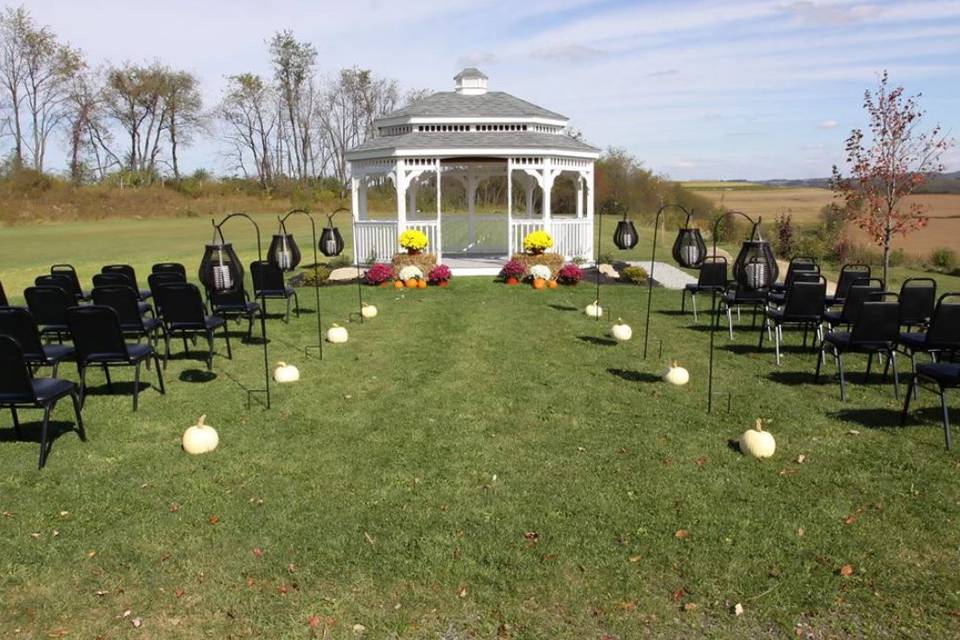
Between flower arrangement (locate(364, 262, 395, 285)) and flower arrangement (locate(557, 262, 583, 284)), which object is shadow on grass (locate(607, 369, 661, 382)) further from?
flower arrangement (locate(364, 262, 395, 285))

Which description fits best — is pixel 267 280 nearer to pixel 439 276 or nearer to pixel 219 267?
pixel 219 267

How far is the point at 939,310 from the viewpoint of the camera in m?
7.00

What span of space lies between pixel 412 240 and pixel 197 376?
9.07m

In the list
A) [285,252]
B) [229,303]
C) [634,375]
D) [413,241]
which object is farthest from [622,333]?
[413,241]

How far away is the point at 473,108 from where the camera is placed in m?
20.9

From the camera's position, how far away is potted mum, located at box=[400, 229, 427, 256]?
17.4 meters

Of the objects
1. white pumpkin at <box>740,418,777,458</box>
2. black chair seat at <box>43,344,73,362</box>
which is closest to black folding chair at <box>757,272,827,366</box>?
white pumpkin at <box>740,418,777,458</box>

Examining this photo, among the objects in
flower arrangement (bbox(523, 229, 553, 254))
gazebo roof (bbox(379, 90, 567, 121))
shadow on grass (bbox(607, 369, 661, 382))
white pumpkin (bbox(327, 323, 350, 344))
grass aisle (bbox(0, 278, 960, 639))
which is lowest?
grass aisle (bbox(0, 278, 960, 639))

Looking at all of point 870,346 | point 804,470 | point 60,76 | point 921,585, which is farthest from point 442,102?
point 60,76

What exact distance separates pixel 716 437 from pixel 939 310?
2.66 metres

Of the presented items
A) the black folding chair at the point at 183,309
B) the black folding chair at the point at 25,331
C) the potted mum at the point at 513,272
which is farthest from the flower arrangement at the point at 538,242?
the black folding chair at the point at 25,331

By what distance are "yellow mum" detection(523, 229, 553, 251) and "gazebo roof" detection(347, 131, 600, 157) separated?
2.57 metres

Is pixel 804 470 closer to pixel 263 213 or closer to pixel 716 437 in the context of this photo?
pixel 716 437

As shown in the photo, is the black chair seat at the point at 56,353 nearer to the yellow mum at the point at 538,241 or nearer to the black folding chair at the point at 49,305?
the black folding chair at the point at 49,305
